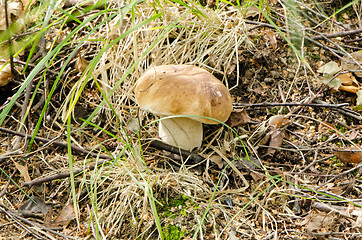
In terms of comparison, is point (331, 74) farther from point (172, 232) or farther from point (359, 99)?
point (172, 232)

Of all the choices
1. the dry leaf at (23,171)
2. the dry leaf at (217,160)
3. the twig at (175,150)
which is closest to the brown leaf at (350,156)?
the dry leaf at (217,160)

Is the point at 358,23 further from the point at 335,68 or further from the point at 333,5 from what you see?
the point at 335,68

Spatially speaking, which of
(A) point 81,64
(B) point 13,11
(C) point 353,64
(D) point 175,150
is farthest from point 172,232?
(B) point 13,11

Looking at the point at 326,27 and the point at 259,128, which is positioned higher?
the point at 326,27

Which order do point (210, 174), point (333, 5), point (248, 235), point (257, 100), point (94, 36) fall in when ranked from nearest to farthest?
point (248, 235), point (210, 174), point (257, 100), point (94, 36), point (333, 5)

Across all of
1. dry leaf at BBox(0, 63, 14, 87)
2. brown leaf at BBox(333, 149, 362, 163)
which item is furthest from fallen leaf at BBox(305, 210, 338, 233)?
dry leaf at BBox(0, 63, 14, 87)

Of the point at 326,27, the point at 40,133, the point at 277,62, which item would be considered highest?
the point at 326,27

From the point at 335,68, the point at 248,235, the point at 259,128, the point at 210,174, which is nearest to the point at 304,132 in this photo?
the point at 259,128
